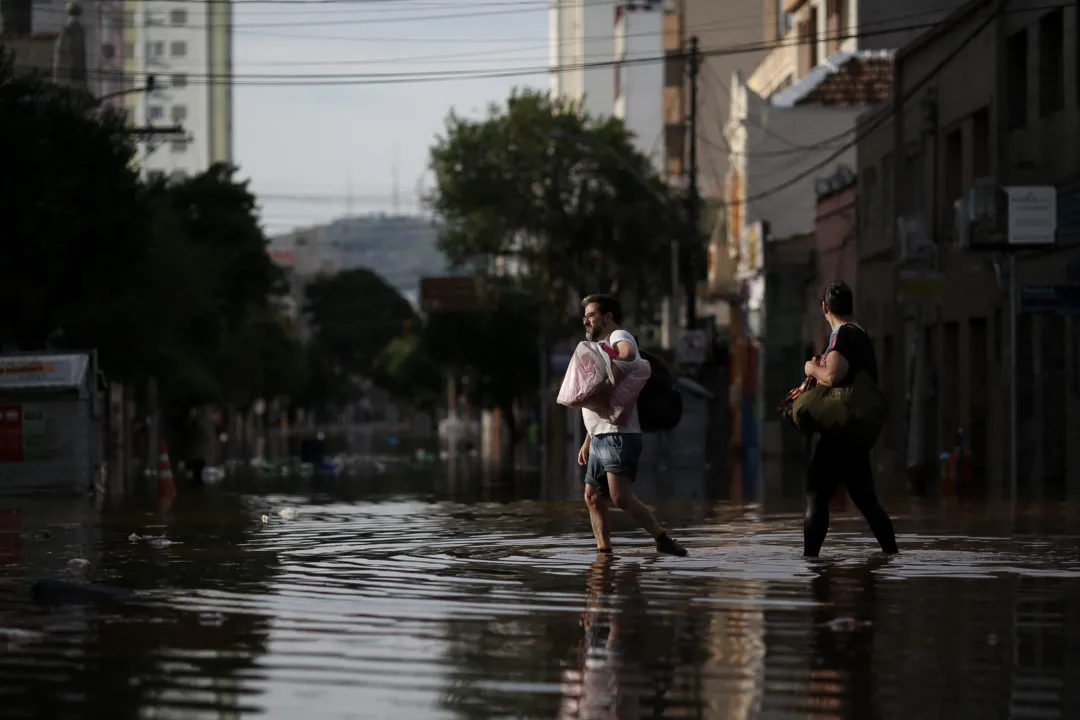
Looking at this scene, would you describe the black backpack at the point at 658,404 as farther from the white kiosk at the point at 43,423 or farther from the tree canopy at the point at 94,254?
the tree canopy at the point at 94,254

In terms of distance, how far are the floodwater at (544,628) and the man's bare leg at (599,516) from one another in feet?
0.47

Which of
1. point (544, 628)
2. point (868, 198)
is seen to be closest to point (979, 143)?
point (868, 198)

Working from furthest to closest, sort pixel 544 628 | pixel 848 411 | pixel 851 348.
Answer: pixel 851 348, pixel 848 411, pixel 544 628

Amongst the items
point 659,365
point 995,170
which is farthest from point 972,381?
Answer: point 659,365

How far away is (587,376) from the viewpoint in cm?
1583

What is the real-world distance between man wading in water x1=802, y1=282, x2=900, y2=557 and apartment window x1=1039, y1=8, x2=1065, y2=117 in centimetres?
2031

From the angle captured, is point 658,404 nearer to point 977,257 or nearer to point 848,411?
point 848,411

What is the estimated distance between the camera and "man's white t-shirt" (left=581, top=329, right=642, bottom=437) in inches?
631

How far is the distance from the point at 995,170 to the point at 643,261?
136 feet

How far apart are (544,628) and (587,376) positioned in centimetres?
496

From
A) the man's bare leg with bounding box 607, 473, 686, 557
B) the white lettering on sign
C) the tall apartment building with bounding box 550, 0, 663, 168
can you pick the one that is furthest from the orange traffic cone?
the tall apartment building with bounding box 550, 0, 663, 168

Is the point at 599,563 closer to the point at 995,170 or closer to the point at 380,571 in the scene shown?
the point at 380,571

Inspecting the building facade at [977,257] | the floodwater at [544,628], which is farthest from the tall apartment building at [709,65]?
the floodwater at [544,628]

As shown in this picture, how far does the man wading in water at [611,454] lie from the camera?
15938 mm
